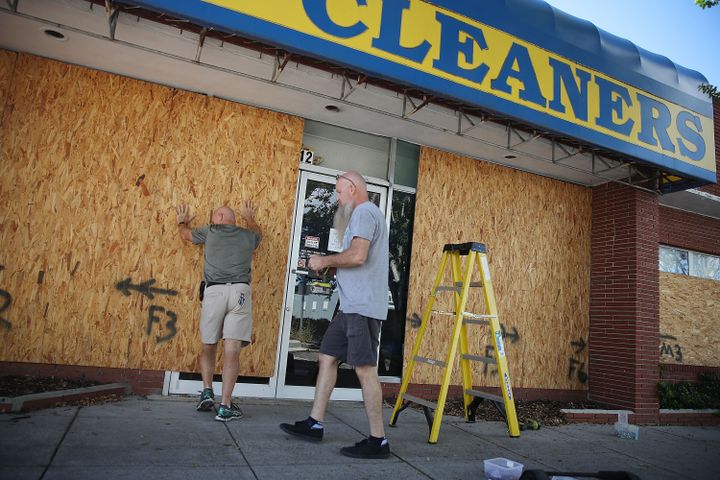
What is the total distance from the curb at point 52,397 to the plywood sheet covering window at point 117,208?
34 centimetres

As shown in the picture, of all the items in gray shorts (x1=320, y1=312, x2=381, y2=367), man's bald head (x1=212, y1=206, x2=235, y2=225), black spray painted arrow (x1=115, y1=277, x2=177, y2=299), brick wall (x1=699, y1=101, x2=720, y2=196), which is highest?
brick wall (x1=699, y1=101, x2=720, y2=196)

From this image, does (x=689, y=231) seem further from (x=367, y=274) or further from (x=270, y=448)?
(x=270, y=448)

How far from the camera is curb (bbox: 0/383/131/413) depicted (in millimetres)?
3865

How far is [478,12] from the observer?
16.7 feet

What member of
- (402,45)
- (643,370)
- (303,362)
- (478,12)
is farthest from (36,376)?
(643,370)

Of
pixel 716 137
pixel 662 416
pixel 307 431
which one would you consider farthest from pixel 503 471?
pixel 716 137

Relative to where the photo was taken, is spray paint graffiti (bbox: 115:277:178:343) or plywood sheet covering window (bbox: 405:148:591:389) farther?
plywood sheet covering window (bbox: 405:148:591:389)

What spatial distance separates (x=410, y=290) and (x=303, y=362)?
1.70 meters

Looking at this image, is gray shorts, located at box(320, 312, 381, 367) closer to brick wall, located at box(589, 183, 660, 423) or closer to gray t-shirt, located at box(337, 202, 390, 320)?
gray t-shirt, located at box(337, 202, 390, 320)

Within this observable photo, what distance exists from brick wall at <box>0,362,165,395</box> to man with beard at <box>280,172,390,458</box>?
203cm

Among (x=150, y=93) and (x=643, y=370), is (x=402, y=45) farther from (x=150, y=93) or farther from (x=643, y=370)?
(x=643, y=370)

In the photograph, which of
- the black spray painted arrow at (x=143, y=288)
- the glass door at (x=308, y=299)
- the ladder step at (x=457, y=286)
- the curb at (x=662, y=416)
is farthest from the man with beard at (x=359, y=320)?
the curb at (x=662, y=416)

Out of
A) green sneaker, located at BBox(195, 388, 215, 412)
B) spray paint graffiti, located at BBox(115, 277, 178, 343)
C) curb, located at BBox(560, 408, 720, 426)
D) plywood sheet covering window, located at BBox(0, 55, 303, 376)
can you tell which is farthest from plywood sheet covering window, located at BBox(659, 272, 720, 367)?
spray paint graffiti, located at BBox(115, 277, 178, 343)

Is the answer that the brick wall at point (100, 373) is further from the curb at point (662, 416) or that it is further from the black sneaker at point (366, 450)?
the curb at point (662, 416)
